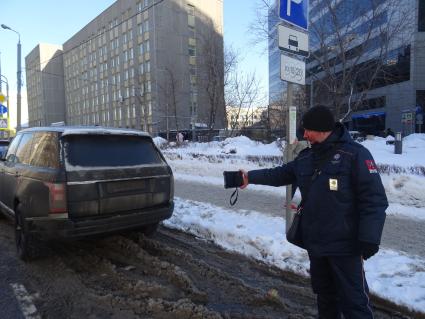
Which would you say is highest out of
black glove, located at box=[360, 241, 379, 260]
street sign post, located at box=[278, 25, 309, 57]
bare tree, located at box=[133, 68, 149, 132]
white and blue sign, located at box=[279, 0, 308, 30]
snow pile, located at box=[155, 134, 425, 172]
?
bare tree, located at box=[133, 68, 149, 132]

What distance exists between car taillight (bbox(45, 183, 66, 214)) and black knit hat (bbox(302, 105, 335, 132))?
118 inches

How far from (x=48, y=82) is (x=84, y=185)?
336ft

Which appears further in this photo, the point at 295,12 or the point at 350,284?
the point at 295,12

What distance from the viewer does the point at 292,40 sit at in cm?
570

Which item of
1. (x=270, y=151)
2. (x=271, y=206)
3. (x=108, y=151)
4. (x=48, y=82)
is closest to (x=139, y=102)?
(x=270, y=151)

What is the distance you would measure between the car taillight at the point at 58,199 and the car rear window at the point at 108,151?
33 centimetres

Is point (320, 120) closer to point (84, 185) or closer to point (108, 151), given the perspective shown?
point (84, 185)

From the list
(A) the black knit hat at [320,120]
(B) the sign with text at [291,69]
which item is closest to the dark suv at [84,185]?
(B) the sign with text at [291,69]

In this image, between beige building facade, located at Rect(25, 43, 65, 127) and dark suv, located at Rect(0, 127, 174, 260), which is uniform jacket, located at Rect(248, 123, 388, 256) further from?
beige building facade, located at Rect(25, 43, 65, 127)

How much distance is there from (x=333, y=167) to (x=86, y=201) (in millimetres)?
3057

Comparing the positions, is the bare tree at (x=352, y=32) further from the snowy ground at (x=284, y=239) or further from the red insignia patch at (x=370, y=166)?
the red insignia patch at (x=370, y=166)

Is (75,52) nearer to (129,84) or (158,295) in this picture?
(129,84)

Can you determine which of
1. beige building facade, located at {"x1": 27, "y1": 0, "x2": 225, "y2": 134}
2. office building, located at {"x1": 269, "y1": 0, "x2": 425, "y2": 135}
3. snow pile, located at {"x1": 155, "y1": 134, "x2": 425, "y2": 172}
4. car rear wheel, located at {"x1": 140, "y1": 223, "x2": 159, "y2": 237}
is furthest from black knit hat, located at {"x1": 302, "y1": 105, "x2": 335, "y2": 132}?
beige building facade, located at {"x1": 27, "y1": 0, "x2": 225, "y2": 134}

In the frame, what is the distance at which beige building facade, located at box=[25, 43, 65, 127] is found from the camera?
95188 mm
